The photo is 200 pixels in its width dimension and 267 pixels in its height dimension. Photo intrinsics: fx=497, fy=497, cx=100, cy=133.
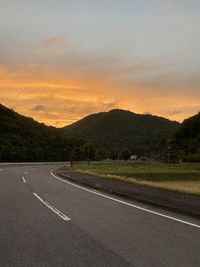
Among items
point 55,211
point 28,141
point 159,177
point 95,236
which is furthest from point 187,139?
point 95,236

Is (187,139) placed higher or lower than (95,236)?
higher

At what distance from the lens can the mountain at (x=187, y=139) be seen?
150 metres

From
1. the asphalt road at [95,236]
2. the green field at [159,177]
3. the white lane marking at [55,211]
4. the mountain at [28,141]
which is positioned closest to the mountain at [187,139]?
the mountain at [28,141]

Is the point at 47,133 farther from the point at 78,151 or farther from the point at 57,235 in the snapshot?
the point at 57,235

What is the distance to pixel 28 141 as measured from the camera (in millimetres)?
148625

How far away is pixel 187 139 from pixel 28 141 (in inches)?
2101

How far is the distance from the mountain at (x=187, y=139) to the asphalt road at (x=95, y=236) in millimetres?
130083

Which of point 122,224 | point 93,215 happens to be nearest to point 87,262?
point 122,224

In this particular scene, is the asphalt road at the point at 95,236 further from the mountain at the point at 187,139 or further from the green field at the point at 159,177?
the mountain at the point at 187,139

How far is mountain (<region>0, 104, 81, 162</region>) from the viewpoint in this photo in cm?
13100

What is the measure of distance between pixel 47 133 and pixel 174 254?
16781 cm

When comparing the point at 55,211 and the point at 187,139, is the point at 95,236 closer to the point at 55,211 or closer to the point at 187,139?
the point at 55,211

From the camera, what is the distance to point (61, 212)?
47.2 feet

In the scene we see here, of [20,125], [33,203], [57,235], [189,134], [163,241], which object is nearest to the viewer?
[163,241]
